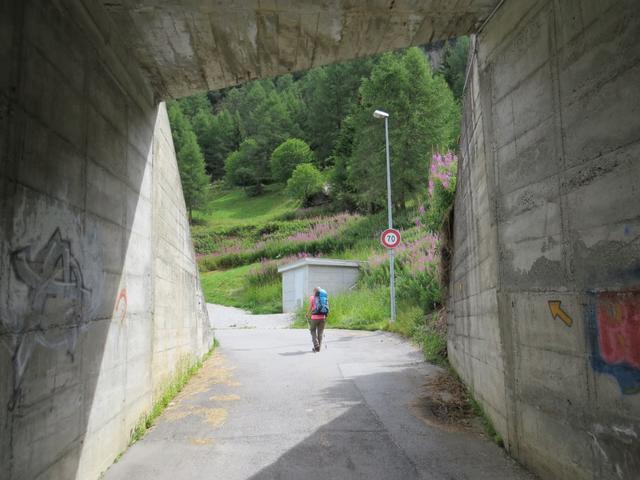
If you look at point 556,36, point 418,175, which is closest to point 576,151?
point 556,36

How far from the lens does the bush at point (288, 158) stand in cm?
6888

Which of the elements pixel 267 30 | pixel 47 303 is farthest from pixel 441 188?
pixel 47 303

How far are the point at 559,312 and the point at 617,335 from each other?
65cm

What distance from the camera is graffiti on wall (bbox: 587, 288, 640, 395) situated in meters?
3.02

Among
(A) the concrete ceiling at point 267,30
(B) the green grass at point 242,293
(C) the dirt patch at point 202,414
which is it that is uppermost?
(A) the concrete ceiling at point 267,30

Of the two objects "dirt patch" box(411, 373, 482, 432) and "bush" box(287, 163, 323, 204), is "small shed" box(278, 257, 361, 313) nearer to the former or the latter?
"dirt patch" box(411, 373, 482, 432)

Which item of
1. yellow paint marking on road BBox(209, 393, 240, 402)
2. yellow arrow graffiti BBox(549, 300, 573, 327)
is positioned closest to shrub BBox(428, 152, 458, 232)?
yellow paint marking on road BBox(209, 393, 240, 402)

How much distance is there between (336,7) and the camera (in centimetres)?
478

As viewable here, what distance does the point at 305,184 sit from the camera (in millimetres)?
54812

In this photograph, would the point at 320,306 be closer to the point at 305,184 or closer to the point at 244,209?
the point at 305,184

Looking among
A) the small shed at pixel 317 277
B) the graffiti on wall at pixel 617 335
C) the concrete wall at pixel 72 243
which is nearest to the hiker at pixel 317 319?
the concrete wall at pixel 72 243

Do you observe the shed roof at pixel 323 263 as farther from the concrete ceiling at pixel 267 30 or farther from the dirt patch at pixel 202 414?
the concrete ceiling at pixel 267 30

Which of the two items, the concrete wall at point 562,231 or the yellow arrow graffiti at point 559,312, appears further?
the yellow arrow graffiti at point 559,312

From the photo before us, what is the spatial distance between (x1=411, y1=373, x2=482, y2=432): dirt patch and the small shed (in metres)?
14.7
